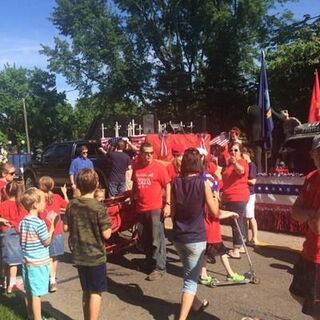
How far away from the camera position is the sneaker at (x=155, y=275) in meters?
6.64

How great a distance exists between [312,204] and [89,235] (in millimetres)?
1922

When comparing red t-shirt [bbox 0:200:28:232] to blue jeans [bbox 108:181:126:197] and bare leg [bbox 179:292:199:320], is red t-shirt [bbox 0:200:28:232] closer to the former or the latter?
bare leg [bbox 179:292:199:320]

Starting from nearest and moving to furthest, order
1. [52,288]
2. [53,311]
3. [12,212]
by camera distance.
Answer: [53,311] < [12,212] < [52,288]

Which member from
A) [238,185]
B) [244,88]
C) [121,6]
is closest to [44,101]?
[121,6]

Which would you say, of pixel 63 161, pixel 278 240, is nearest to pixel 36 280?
pixel 278 240

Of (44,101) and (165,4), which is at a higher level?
(165,4)

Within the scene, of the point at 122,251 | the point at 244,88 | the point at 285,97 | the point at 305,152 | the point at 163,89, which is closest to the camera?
the point at 122,251

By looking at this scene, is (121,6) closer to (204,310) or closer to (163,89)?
(163,89)

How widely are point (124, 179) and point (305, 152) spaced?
3.73 m

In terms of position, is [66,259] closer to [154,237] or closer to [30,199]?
[154,237]

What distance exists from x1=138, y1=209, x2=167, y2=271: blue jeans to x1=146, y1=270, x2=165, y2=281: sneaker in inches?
1.9

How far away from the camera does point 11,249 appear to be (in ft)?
20.1

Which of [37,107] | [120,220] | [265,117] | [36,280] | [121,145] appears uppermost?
[37,107]

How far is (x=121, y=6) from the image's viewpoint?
38062 mm
